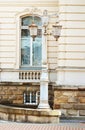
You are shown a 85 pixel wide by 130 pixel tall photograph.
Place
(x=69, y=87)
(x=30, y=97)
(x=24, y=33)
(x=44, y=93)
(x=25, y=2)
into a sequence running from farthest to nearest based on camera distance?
(x=24, y=33), (x=25, y=2), (x=30, y=97), (x=69, y=87), (x=44, y=93)

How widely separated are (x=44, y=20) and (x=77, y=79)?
4490 millimetres

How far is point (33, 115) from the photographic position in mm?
22016

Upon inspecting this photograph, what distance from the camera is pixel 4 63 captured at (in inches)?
1097

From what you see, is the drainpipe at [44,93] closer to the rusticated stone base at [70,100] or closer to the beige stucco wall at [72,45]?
the rusticated stone base at [70,100]

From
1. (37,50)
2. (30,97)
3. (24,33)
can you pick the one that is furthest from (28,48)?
(30,97)

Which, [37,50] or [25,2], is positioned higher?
[25,2]

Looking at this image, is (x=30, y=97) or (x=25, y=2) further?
(x=25, y=2)

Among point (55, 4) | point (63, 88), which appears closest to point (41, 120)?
point (63, 88)

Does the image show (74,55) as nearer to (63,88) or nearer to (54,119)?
(63,88)

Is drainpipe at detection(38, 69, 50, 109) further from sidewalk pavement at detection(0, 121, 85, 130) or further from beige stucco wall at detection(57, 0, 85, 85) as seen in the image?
beige stucco wall at detection(57, 0, 85, 85)

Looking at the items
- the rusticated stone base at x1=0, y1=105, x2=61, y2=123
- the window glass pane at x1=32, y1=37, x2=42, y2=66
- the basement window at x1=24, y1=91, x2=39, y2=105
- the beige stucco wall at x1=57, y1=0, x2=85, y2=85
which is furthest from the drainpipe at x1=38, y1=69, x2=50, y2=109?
the window glass pane at x1=32, y1=37, x2=42, y2=66

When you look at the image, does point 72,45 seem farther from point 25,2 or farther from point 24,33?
point 25,2

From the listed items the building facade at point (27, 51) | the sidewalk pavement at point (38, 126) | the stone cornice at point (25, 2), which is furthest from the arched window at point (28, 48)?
the sidewalk pavement at point (38, 126)

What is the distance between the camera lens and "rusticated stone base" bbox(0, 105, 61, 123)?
71.5ft
